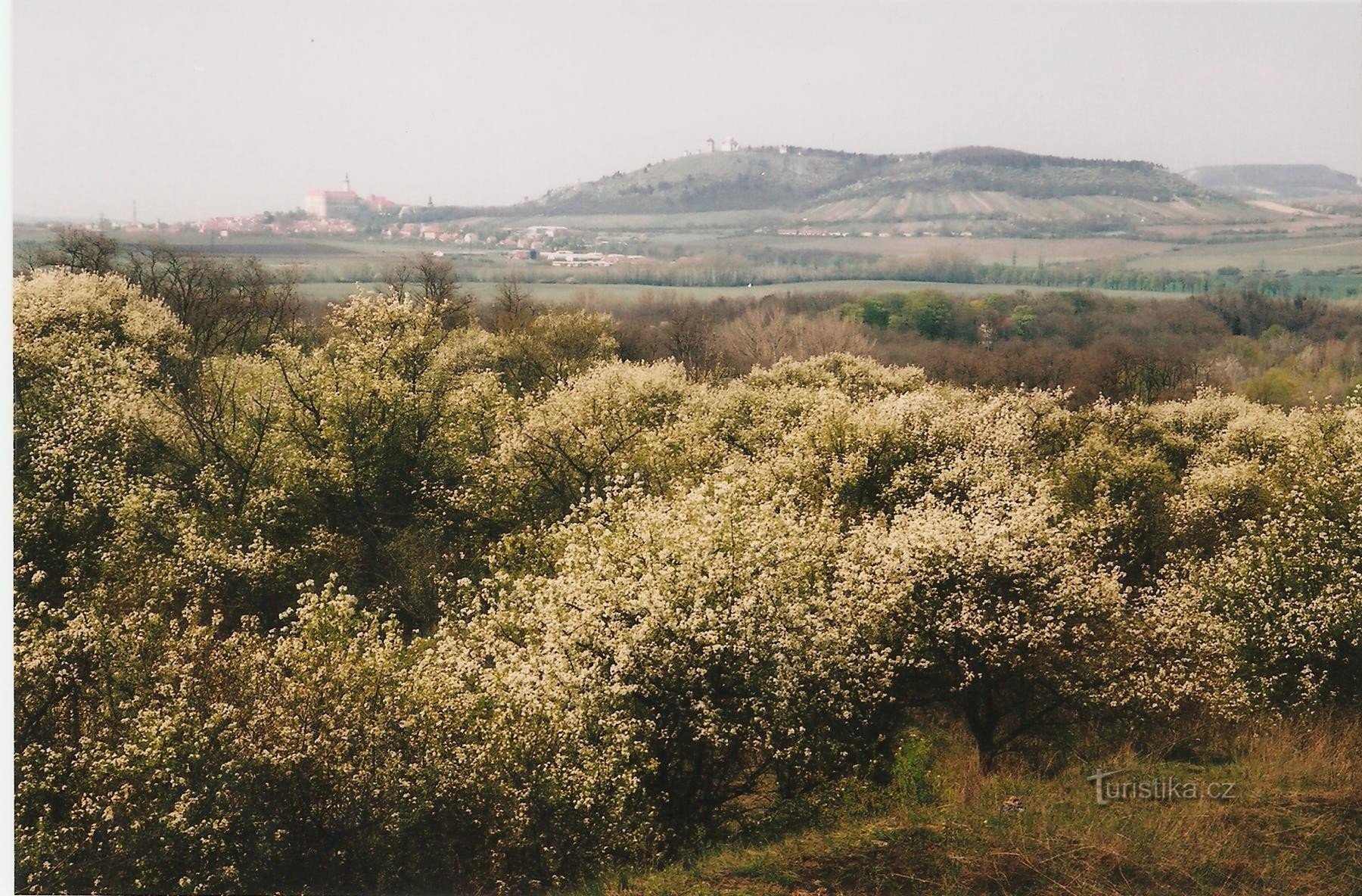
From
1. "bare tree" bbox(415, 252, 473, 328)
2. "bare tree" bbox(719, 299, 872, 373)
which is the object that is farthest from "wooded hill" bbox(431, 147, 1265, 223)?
"bare tree" bbox(415, 252, 473, 328)

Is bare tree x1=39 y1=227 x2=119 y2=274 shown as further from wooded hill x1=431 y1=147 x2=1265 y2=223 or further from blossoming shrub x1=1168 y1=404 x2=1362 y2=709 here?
blossoming shrub x1=1168 y1=404 x2=1362 y2=709

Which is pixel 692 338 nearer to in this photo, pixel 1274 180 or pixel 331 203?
pixel 331 203

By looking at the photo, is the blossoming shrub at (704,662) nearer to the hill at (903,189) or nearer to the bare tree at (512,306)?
the hill at (903,189)

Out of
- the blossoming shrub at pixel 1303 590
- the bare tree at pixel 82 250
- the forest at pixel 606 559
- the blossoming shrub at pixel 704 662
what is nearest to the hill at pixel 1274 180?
the forest at pixel 606 559

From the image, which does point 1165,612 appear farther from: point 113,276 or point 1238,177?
point 113,276

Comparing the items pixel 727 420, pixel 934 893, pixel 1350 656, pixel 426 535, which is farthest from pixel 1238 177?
pixel 426 535

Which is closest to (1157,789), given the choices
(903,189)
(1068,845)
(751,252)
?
(1068,845)
